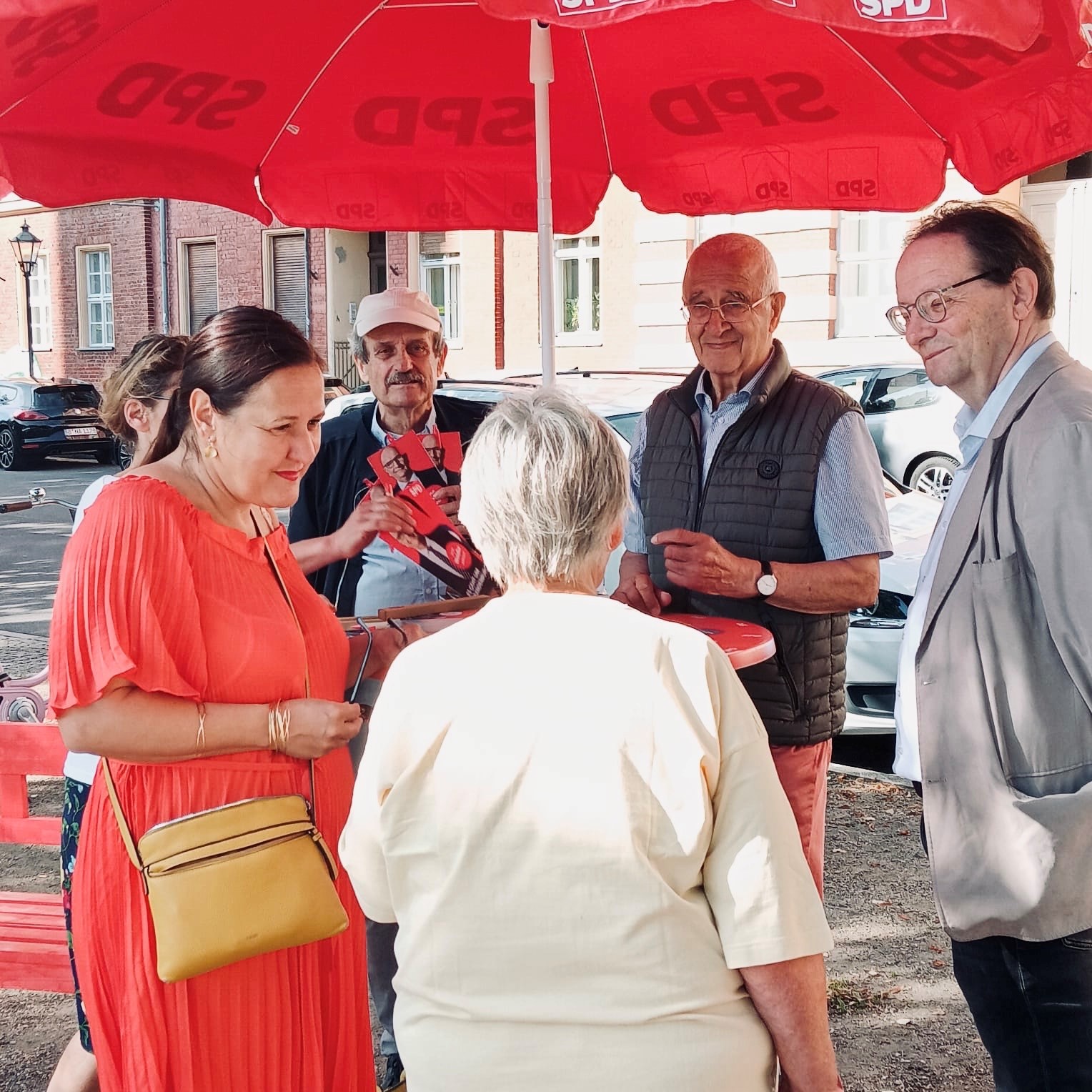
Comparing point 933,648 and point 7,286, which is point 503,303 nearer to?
point 7,286

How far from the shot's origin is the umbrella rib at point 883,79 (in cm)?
356

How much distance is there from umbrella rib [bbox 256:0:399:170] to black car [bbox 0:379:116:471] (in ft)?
59.9

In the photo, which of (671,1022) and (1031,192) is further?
(1031,192)

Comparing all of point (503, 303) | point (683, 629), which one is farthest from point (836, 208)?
point (503, 303)

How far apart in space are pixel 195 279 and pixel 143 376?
88.0 ft

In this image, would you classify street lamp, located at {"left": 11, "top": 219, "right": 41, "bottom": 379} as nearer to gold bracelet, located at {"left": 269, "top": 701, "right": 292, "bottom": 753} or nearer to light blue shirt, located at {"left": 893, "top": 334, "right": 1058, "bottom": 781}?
gold bracelet, located at {"left": 269, "top": 701, "right": 292, "bottom": 753}

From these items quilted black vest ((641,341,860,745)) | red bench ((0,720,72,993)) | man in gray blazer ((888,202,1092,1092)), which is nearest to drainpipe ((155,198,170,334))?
red bench ((0,720,72,993))

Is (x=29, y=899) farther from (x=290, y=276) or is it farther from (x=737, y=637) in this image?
(x=290, y=276)

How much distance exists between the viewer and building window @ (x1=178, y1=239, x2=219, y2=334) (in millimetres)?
27906

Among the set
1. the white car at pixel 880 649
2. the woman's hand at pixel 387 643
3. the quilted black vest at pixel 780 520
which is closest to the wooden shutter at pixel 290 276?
the white car at pixel 880 649

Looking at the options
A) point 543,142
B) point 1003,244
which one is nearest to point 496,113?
point 543,142

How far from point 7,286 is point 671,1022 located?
34.5 metres

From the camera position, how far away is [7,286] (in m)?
32.1

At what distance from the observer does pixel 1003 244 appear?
254cm
